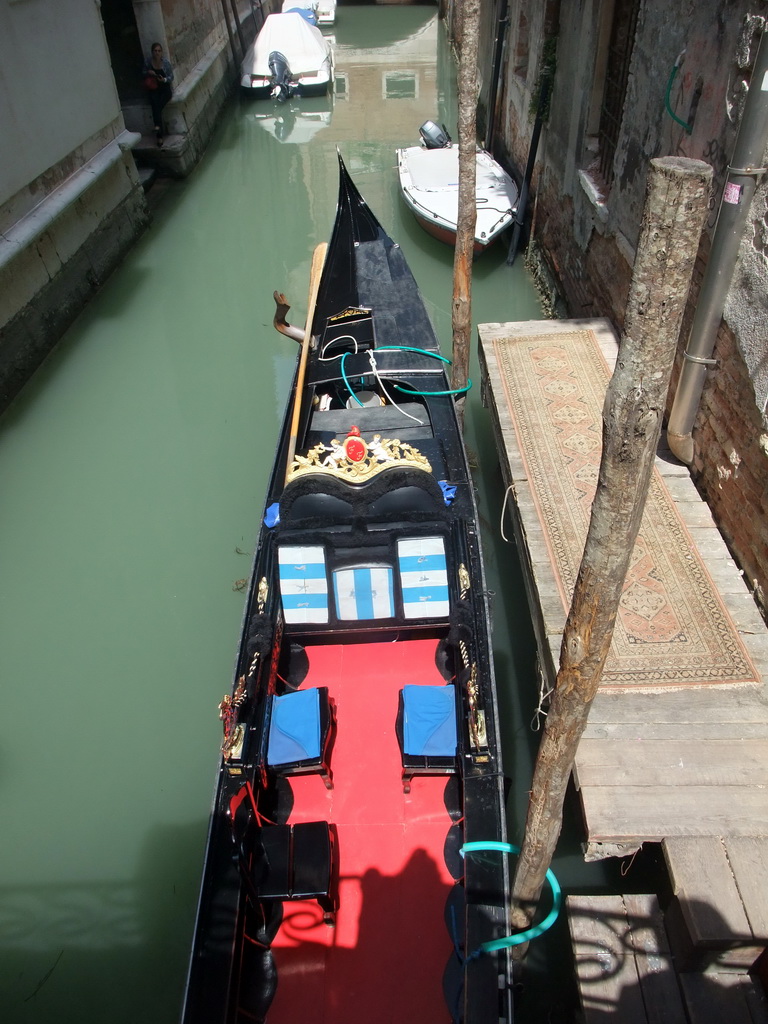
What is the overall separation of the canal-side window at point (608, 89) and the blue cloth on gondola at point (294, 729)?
14.9 feet

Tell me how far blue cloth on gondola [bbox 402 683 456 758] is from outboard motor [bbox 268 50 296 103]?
14412 millimetres

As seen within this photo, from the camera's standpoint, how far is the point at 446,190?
299 inches

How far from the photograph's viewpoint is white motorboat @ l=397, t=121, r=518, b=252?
706 centimetres

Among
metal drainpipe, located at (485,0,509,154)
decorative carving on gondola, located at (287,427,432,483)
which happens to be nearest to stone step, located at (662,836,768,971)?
decorative carving on gondola, located at (287,427,432,483)

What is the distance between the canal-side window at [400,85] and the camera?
13.9m

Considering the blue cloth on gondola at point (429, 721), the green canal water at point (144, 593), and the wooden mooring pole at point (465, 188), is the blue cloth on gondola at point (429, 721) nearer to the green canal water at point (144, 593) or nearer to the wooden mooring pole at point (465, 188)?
the green canal water at point (144, 593)

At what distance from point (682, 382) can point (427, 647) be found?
197cm

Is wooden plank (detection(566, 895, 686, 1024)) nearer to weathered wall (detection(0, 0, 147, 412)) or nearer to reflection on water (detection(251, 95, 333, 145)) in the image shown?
weathered wall (detection(0, 0, 147, 412))

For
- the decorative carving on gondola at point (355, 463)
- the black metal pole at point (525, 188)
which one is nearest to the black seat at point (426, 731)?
the decorative carving on gondola at point (355, 463)

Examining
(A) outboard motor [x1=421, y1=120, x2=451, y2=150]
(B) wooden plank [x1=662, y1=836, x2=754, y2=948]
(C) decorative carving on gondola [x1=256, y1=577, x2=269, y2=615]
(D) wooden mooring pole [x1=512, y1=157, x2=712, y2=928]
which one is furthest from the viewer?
(A) outboard motor [x1=421, y1=120, x2=451, y2=150]

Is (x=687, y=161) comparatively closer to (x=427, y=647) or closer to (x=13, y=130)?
(x=427, y=647)

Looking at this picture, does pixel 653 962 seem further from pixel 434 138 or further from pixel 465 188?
pixel 434 138

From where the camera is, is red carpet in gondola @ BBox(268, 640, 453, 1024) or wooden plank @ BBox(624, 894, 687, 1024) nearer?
wooden plank @ BBox(624, 894, 687, 1024)

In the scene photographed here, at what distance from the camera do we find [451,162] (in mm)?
8297
